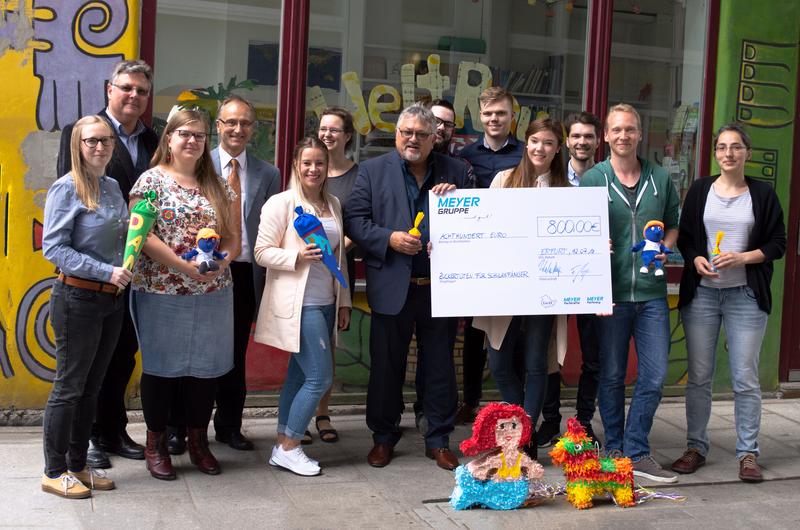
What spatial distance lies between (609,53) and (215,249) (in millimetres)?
3867

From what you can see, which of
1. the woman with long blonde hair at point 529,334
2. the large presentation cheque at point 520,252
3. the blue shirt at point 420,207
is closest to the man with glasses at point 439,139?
the blue shirt at point 420,207

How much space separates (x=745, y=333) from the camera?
5859 millimetres

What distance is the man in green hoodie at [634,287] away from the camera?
225 inches

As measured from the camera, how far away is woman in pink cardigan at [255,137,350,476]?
5.49 meters

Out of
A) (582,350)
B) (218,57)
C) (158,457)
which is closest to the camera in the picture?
(158,457)

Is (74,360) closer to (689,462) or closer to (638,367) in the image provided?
(638,367)

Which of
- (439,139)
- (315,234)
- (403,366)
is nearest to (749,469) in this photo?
(403,366)

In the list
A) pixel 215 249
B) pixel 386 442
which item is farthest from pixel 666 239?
pixel 215 249

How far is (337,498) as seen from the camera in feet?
17.3

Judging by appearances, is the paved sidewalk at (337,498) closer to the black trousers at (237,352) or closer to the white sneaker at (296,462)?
the white sneaker at (296,462)

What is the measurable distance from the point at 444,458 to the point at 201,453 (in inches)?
53.9

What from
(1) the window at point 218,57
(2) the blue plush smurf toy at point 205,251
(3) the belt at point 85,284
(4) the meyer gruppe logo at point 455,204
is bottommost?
(3) the belt at point 85,284

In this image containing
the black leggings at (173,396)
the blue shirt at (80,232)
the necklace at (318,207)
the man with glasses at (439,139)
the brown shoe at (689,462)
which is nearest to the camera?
the blue shirt at (80,232)

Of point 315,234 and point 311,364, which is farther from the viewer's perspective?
point 311,364
